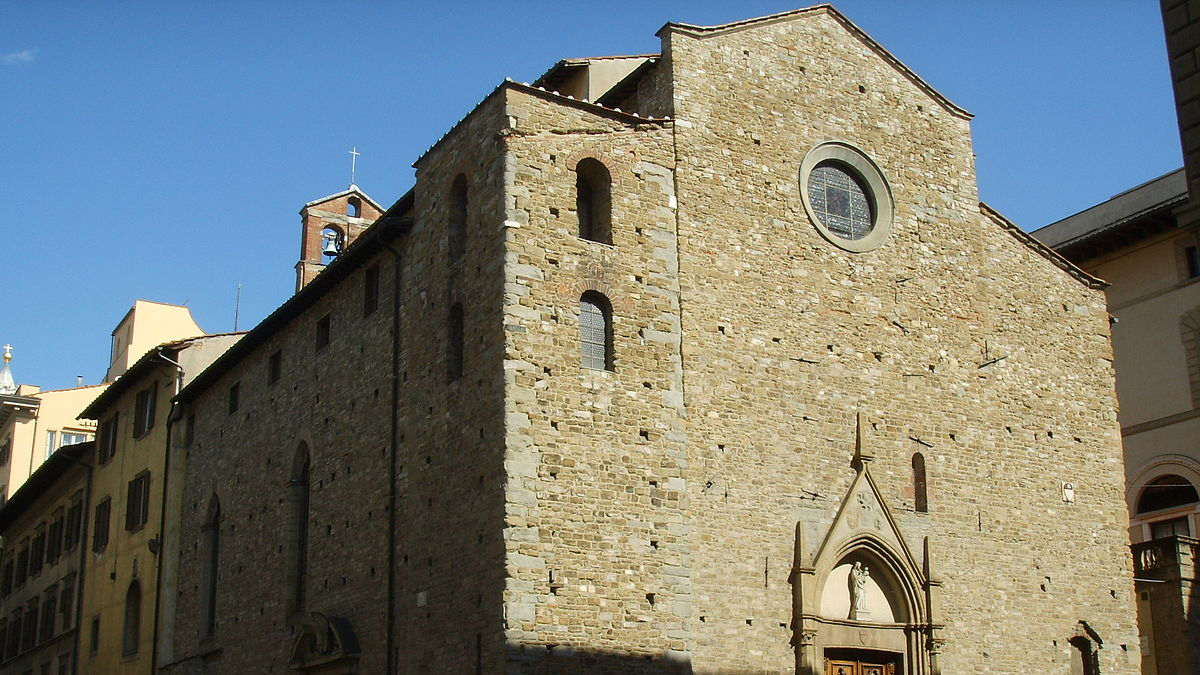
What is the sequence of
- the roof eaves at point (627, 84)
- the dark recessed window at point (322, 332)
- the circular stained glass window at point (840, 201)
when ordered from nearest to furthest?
the roof eaves at point (627, 84) < the circular stained glass window at point (840, 201) < the dark recessed window at point (322, 332)

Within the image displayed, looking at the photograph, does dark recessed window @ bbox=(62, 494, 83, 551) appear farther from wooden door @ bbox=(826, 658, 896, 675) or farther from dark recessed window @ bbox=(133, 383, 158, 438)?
wooden door @ bbox=(826, 658, 896, 675)

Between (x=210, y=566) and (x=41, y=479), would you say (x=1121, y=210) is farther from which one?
(x=41, y=479)

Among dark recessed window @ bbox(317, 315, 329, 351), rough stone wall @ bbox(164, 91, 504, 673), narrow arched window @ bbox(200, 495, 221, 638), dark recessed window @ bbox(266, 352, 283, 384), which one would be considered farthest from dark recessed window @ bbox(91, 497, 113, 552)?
dark recessed window @ bbox(317, 315, 329, 351)

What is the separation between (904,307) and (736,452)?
4016 millimetres

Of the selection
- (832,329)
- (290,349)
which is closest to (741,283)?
(832,329)

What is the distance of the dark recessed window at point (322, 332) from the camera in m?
22.5

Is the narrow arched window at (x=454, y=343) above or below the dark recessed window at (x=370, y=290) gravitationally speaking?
below

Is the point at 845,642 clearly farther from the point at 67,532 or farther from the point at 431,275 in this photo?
the point at 67,532

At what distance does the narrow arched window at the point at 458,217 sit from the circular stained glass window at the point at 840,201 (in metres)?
5.02

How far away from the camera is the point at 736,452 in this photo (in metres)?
17.7

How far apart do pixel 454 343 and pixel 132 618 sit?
1422cm

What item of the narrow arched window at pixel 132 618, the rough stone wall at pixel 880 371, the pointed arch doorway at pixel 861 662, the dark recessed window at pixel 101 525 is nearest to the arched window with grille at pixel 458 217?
the rough stone wall at pixel 880 371

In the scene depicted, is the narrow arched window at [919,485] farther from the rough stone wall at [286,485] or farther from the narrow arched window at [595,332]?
the rough stone wall at [286,485]

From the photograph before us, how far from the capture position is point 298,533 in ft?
72.5
